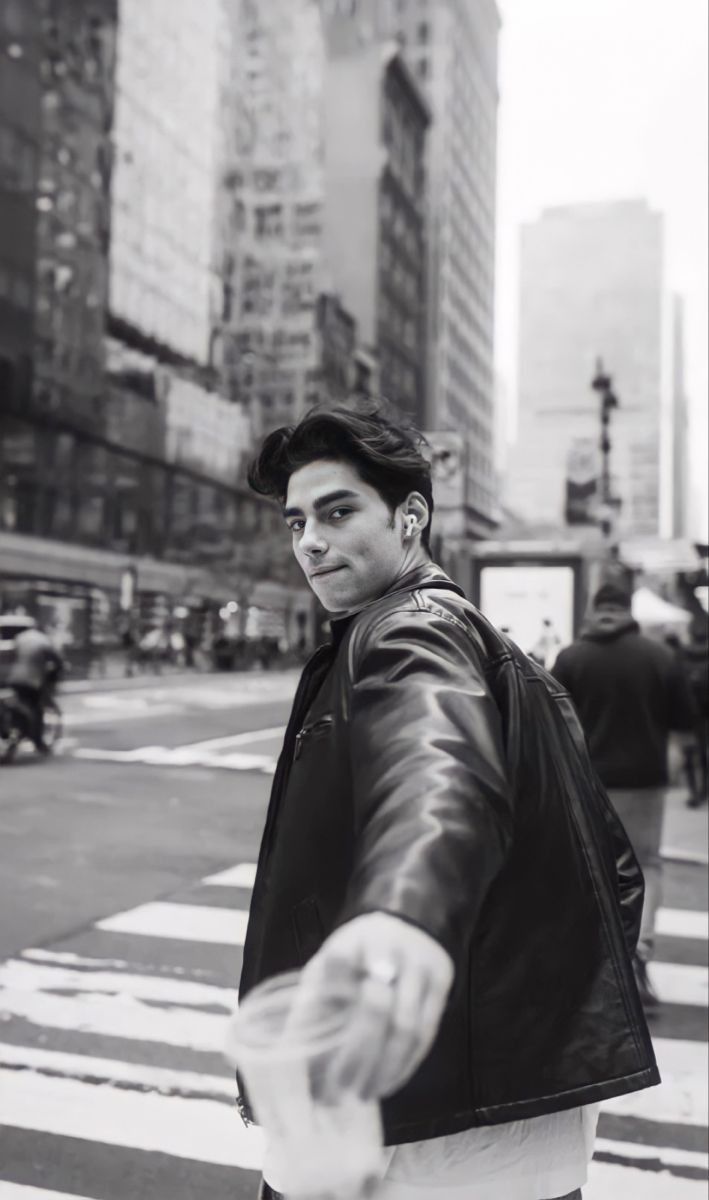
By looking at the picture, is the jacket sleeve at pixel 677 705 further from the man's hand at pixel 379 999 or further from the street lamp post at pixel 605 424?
the street lamp post at pixel 605 424

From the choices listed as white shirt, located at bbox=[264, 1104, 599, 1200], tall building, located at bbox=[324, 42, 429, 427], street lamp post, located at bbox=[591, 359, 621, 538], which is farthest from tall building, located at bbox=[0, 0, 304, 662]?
white shirt, located at bbox=[264, 1104, 599, 1200]

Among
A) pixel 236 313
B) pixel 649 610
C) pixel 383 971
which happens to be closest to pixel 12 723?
pixel 649 610

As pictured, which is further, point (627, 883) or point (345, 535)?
point (627, 883)

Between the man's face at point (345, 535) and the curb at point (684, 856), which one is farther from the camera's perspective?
the curb at point (684, 856)

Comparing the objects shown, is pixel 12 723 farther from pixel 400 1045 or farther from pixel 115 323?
pixel 115 323

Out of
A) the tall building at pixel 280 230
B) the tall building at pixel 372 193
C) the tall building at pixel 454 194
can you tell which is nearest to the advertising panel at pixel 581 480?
the tall building at pixel 280 230

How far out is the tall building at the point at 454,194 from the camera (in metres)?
124

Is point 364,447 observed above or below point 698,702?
above

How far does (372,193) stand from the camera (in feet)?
357

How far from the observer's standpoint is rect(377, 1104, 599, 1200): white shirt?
1585 millimetres

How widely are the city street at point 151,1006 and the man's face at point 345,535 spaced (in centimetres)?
257

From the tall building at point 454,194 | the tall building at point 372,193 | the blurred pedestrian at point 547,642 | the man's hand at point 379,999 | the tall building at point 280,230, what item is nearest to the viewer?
the man's hand at point 379,999

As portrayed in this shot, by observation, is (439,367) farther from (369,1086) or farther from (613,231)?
(369,1086)

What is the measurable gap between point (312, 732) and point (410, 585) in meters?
0.25
